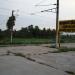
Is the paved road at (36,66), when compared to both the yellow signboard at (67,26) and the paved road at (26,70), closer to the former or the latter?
the paved road at (26,70)

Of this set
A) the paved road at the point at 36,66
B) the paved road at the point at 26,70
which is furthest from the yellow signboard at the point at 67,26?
the paved road at the point at 26,70

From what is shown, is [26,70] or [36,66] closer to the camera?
[26,70]

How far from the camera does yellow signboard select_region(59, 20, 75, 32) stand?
35688mm

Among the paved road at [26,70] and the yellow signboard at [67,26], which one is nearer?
the paved road at [26,70]

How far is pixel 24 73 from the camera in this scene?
12.2m

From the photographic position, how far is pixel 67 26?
3647 cm

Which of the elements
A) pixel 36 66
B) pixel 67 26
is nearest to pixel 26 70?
pixel 36 66

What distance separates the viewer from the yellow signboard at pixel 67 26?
1405 inches

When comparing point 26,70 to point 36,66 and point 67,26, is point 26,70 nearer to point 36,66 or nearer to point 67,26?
point 36,66

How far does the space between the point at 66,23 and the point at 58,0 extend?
142 inches

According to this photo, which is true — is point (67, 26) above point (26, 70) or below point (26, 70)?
above

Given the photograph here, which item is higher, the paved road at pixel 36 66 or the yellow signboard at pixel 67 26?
the yellow signboard at pixel 67 26

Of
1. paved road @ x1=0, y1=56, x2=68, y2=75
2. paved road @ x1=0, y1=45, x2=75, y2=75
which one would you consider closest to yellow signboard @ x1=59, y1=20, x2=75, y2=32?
paved road @ x1=0, y1=45, x2=75, y2=75

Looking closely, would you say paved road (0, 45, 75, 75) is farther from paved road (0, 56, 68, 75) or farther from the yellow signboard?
the yellow signboard
